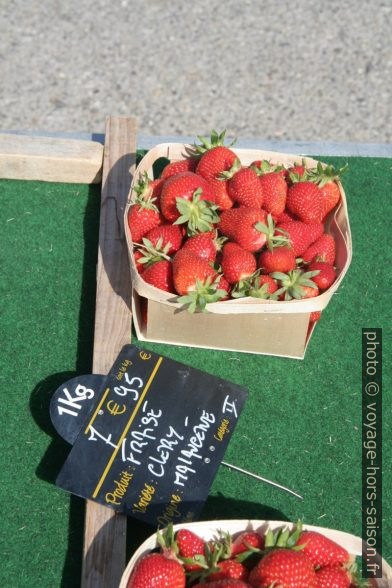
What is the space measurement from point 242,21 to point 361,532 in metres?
2.92

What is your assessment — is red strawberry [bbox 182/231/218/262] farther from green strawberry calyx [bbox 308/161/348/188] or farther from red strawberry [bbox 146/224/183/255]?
green strawberry calyx [bbox 308/161/348/188]

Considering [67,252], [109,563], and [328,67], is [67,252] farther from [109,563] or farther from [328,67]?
[328,67]

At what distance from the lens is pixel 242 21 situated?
13.3 feet

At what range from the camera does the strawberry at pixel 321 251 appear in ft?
7.80

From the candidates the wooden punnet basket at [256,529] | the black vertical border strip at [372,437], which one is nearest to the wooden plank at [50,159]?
the black vertical border strip at [372,437]

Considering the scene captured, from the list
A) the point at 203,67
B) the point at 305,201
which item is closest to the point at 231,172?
the point at 305,201

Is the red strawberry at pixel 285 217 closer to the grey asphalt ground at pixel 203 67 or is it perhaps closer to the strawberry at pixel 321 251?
the strawberry at pixel 321 251

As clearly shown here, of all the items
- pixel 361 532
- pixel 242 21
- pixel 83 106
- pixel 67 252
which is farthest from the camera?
pixel 242 21

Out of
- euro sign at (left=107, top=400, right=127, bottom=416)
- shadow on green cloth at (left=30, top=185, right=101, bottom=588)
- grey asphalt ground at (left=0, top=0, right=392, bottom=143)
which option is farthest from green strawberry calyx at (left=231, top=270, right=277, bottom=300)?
grey asphalt ground at (left=0, top=0, right=392, bottom=143)

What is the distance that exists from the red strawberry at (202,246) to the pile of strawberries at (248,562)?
853 mm

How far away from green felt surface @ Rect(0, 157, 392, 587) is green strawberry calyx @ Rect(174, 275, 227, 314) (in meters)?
0.39

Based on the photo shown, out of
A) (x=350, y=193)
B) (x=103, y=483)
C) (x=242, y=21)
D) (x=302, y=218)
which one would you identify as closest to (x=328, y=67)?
(x=242, y=21)

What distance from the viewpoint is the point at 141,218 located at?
7.82ft

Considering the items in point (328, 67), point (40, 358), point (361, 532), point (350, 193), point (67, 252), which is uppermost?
point (328, 67)
